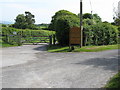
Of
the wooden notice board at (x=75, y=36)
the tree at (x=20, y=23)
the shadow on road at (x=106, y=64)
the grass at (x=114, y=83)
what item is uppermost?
the tree at (x=20, y=23)

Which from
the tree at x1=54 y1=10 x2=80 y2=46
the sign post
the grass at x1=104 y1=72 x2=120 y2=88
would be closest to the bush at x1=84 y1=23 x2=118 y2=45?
the sign post

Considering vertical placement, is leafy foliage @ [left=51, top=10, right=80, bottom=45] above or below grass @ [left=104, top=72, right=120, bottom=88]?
above

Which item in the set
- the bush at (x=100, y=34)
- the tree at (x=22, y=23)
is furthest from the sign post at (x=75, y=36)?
the tree at (x=22, y=23)

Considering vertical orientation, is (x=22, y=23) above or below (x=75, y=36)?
above

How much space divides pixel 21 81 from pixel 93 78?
256 centimetres

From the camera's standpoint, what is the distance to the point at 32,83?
7105mm

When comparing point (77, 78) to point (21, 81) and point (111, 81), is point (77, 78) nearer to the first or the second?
point (111, 81)

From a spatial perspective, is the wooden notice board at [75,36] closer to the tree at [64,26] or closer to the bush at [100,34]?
the bush at [100,34]

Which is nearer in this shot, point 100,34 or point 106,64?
point 106,64

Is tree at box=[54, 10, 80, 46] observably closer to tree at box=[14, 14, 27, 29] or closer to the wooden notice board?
the wooden notice board

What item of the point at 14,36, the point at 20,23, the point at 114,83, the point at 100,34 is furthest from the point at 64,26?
the point at 20,23

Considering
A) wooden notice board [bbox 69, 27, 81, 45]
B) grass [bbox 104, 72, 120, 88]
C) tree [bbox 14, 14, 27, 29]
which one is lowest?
grass [bbox 104, 72, 120, 88]

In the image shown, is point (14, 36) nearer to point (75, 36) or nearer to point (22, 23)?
point (75, 36)

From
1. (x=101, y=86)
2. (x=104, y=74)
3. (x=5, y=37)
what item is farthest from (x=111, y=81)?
(x=5, y=37)
